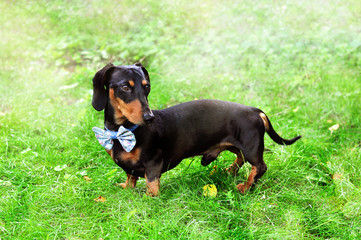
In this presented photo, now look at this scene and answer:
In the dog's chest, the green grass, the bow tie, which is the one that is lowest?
the green grass

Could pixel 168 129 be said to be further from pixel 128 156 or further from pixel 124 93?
pixel 124 93

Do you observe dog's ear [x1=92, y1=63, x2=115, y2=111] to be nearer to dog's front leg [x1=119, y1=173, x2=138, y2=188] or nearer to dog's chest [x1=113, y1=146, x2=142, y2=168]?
dog's chest [x1=113, y1=146, x2=142, y2=168]

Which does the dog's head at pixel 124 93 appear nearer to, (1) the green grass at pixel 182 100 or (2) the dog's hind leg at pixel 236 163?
(1) the green grass at pixel 182 100

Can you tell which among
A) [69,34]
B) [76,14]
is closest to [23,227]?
[69,34]

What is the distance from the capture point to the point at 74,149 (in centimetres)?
336

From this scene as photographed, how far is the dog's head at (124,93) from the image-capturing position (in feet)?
7.37

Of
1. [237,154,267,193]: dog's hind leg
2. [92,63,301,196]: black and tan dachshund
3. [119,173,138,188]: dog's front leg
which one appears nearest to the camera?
[92,63,301,196]: black and tan dachshund

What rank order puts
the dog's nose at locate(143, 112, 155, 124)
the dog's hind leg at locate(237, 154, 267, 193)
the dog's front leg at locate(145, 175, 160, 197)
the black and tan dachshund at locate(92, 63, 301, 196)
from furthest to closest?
the dog's hind leg at locate(237, 154, 267, 193)
the dog's front leg at locate(145, 175, 160, 197)
the black and tan dachshund at locate(92, 63, 301, 196)
the dog's nose at locate(143, 112, 155, 124)

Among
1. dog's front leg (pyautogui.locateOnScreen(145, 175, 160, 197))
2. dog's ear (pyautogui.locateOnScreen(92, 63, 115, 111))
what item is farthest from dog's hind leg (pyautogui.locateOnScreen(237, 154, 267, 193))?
dog's ear (pyautogui.locateOnScreen(92, 63, 115, 111))

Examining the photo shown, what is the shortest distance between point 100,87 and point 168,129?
570 millimetres

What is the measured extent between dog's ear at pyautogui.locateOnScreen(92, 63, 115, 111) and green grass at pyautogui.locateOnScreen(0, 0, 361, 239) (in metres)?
0.70

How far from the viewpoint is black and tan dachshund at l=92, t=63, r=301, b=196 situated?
2.34 m

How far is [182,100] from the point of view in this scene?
14.6 ft

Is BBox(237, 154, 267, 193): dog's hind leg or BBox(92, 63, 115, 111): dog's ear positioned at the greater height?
BBox(92, 63, 115, 111): dog's ear
